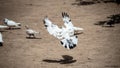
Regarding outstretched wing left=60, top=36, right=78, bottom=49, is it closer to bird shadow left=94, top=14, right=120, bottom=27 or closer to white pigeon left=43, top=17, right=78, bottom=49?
white pigeon left=43, top=17, right=78, bottom=49

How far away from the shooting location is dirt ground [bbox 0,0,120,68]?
10562 millimetres

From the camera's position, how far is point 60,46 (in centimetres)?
1239

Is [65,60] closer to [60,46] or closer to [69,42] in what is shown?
[69,42]

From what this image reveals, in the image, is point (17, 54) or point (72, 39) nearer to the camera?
point (72, 39)

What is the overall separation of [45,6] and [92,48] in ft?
32.6

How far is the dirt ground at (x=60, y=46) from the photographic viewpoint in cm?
1056

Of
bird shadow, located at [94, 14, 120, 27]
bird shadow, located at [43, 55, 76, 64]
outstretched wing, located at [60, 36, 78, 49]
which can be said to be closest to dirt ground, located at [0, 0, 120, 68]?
bird shadow, located at [43, 55, 76, 64]

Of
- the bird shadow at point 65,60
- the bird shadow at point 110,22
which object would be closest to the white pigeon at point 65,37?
the bird shadow at point 65,60

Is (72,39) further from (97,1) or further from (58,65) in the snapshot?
(97,1)

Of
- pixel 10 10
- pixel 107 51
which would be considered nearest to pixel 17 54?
pixel 107 51

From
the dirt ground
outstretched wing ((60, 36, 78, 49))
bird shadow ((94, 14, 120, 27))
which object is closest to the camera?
outstretched wing ((60, 36, 78, 49))

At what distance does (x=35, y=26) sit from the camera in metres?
15.8

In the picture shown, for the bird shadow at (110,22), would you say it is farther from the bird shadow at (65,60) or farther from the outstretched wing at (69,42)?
the outstretched wing at (69,42)

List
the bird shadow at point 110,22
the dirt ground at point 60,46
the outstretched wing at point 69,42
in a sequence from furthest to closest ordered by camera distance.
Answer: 1. the bird shadow at point 110,22
2. the dirt ground at point 60,46
3. the outstretched wing at point 69,42
